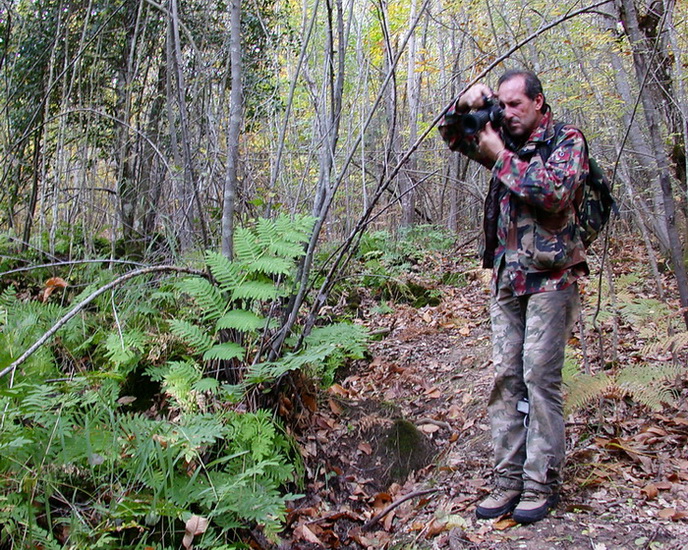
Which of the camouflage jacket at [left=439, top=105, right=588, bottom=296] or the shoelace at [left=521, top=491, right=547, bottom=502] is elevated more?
the camouflage jacket at [left=439, top=105, right=588, bottom=296]

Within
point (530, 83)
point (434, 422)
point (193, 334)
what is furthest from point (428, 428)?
point (530, 83)

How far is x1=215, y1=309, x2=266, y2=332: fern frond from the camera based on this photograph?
2.86 metres

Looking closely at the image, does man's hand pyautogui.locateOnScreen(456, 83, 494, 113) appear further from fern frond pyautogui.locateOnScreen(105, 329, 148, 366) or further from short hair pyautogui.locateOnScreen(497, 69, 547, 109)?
fern frond pyautogui.locateOnScreen(105, 329, 148, 366)

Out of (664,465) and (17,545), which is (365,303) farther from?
(17,545)

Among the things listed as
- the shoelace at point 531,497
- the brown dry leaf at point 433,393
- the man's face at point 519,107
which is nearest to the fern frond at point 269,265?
the man's face at point 519,107

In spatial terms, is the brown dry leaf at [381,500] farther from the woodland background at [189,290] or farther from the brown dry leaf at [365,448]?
the woodland background at [189,290]

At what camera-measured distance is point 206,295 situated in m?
3.04

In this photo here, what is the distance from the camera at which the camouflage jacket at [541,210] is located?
88.9 inches

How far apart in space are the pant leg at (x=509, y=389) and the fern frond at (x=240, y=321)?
127 centimetres

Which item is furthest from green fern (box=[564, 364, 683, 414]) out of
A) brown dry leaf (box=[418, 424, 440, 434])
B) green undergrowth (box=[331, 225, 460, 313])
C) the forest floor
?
green undergrowth (box=[331, 225, 460, 313])

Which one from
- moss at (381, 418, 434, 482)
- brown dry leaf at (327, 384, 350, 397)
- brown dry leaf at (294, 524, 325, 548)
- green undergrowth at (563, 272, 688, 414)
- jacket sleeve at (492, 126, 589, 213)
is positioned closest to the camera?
jacket sleeve at (492, 126, 589, 213)

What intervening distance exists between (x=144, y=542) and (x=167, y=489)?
228 millimetres

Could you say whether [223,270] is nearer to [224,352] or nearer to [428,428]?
[224,352]

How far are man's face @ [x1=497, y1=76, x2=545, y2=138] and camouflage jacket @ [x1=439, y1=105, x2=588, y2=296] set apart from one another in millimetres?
54
